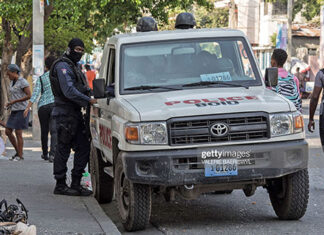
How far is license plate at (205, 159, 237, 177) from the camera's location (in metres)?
7.50

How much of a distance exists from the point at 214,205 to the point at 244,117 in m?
2.31

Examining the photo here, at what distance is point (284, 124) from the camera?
771 cm

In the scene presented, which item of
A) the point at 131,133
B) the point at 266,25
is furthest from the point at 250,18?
the point at 131,133

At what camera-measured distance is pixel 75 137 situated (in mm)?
10227

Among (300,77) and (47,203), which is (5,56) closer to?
(47,203)

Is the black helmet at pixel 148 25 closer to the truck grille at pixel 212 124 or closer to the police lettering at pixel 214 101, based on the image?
the police lettering at pixel 214 101

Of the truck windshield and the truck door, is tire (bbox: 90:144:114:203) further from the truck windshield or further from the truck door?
Result: the truck windshield

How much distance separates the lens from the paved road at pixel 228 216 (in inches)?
312

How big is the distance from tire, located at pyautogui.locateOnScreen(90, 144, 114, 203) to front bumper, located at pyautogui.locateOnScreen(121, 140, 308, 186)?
7.15ft

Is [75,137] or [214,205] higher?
[75,137]

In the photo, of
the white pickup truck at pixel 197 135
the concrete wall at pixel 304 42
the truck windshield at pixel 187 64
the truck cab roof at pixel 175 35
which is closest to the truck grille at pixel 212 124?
the white pickup truck at pixel 197 135

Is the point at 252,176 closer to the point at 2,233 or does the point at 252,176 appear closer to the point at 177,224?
the point at 177,224

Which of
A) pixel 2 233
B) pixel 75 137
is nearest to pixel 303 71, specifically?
pixel 75 137

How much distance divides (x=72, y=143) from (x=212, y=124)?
315 cm
